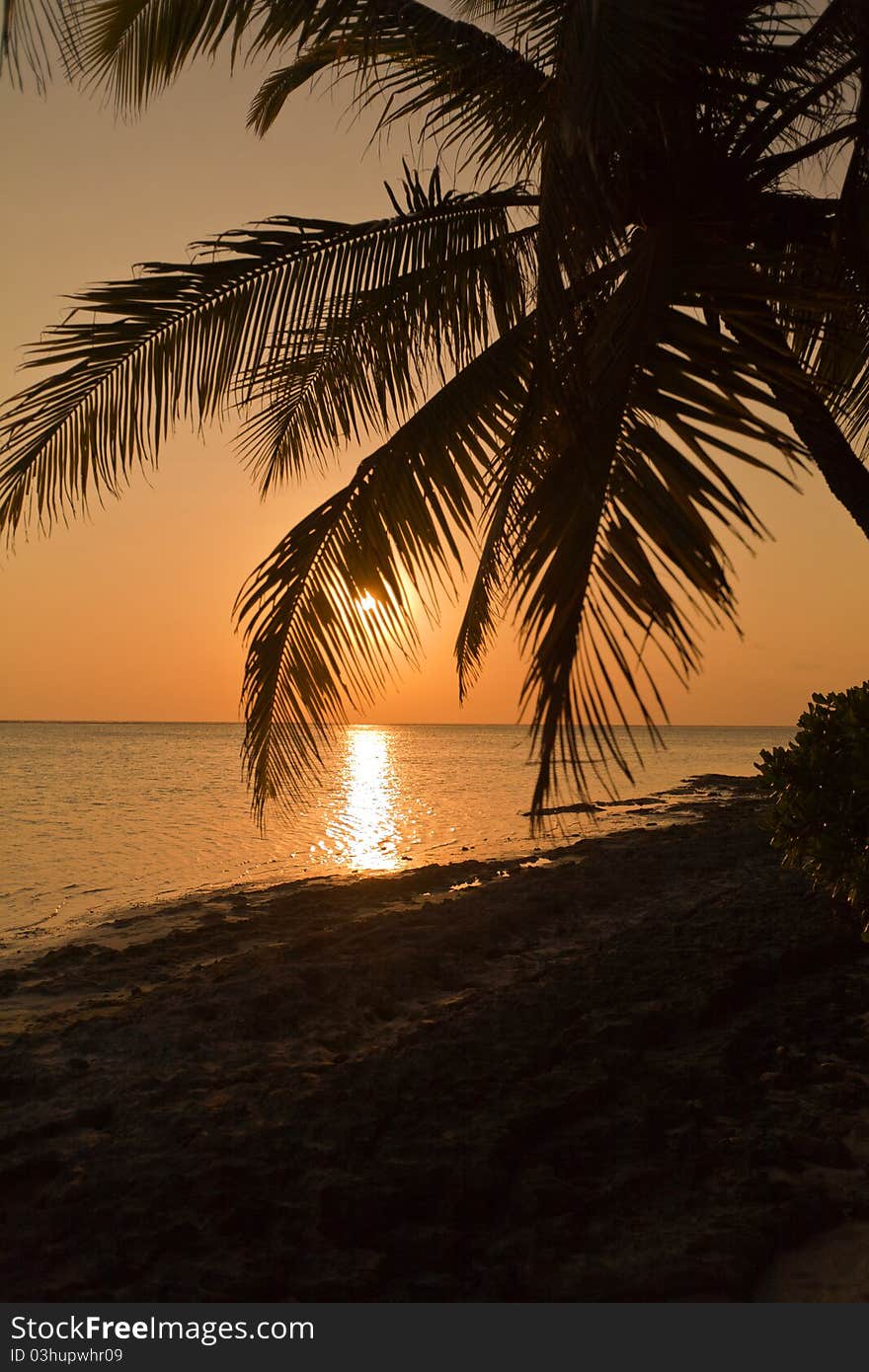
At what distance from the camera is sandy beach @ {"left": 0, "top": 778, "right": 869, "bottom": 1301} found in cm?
288

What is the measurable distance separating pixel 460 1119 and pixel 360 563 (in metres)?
2.61

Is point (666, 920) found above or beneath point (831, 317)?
beneath

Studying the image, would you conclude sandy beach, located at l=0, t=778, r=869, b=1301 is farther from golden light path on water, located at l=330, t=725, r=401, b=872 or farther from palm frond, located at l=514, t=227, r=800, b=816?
golden light path on water, located at l=330, t=725, r=401, b=872

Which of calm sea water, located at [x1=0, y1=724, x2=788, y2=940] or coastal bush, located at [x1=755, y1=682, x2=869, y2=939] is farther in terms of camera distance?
calm sea water, located at [x1=0, y1=724, x2=788, y2=940]

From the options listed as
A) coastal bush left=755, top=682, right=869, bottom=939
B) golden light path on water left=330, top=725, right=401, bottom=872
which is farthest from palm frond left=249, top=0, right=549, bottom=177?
golden light path on water left=330, top=725, right=401, bottom=872

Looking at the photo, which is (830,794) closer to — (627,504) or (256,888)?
(627,504)

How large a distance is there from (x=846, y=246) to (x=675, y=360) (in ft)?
4.76

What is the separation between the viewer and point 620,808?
66.7 ft

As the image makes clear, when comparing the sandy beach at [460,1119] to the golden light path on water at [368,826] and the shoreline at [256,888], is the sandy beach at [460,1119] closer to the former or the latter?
the shoreline at [256,888]

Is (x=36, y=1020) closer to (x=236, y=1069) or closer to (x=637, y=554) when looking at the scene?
(x=236, y=1069)

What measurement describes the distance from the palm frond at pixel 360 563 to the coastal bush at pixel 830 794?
7.03 ft

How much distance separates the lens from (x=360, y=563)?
4668 millimetres

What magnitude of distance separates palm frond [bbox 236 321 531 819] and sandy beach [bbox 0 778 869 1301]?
5.14 ft

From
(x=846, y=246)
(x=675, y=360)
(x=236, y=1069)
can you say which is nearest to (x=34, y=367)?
(x=675, y=360)
